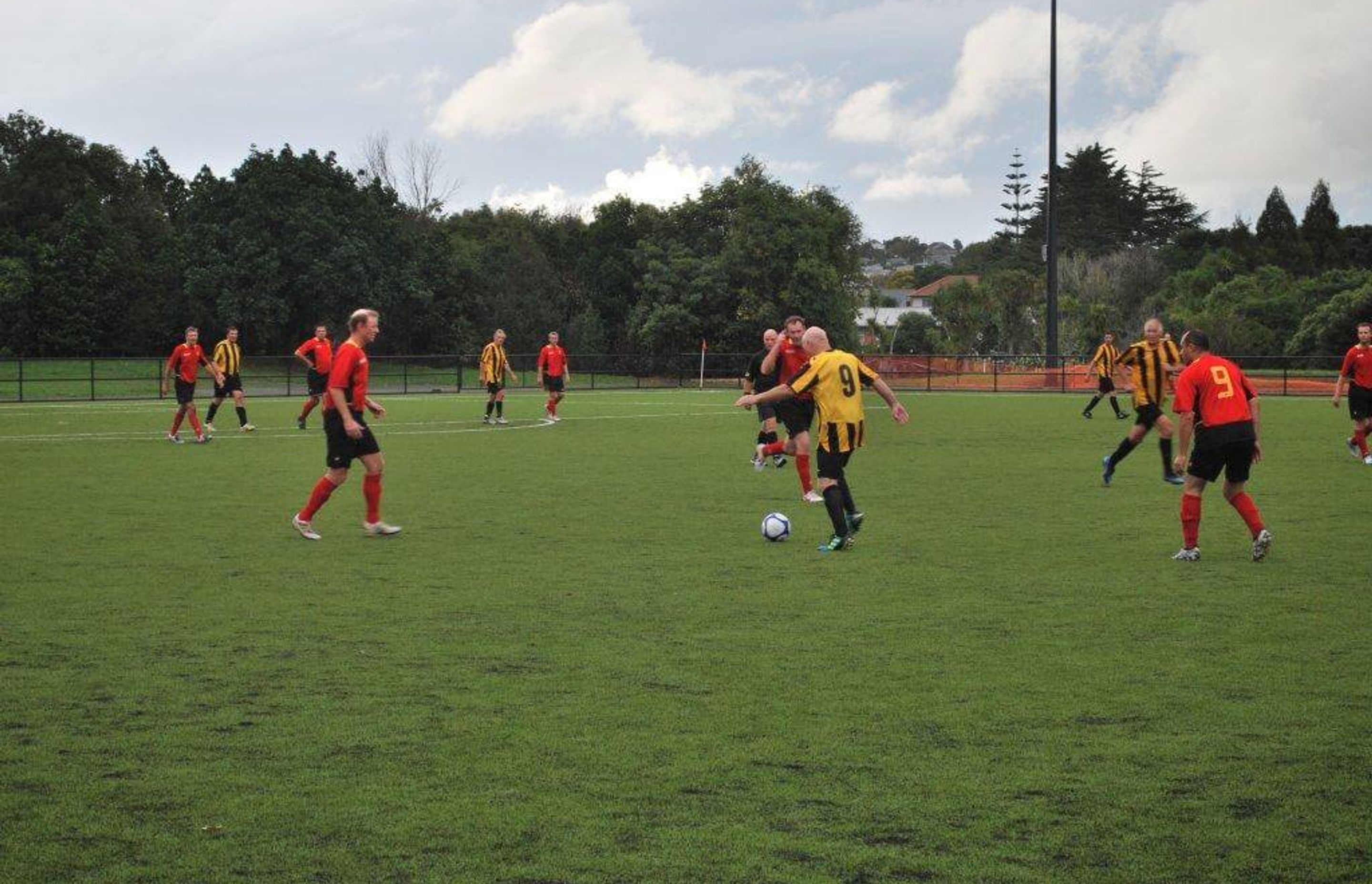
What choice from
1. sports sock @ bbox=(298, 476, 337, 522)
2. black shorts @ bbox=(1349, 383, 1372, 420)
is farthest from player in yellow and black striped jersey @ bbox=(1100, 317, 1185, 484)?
sports sock @ bbox=(298, 476, 337, 522)

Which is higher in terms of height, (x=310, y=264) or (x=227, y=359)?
(x=310, y=264)

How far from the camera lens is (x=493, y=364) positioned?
106 ft

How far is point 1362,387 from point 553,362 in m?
17.2

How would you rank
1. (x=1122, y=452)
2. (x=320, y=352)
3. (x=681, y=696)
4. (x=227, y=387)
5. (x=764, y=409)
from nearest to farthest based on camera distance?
(x=681, y=696), (x=1122, y=452), (x=764, y=409), (x=320, y=352), (x=227, y=387)

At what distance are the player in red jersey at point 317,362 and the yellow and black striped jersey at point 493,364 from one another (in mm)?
3831

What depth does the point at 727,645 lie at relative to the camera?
26.0 feet

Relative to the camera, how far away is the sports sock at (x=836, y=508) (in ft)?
37.6


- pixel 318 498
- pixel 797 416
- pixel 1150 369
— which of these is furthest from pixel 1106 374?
pixel 318 498

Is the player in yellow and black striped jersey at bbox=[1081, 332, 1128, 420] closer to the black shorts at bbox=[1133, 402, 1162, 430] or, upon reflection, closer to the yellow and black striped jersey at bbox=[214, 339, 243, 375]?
the black shorts at bbox=[1133, 402, 1162, 430]

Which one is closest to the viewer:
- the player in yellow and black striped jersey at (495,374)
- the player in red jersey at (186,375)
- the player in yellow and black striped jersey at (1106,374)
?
the player in red jersey at (186,375)

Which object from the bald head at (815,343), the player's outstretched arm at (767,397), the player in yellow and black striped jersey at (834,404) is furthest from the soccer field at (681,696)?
the bald head at (815,343)

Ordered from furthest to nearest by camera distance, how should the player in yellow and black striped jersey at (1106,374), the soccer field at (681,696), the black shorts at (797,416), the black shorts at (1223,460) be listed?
the player in yellow and black striped jersey at (1106,374) < the black shorts at (797,416) < the black shorts at (1223,460) < the soccer field at (681,696)

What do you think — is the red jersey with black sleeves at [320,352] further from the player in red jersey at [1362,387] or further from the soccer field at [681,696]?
the player in red jersey at [1362,387]

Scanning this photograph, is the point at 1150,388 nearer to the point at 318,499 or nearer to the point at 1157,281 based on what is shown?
the point at 318,499
